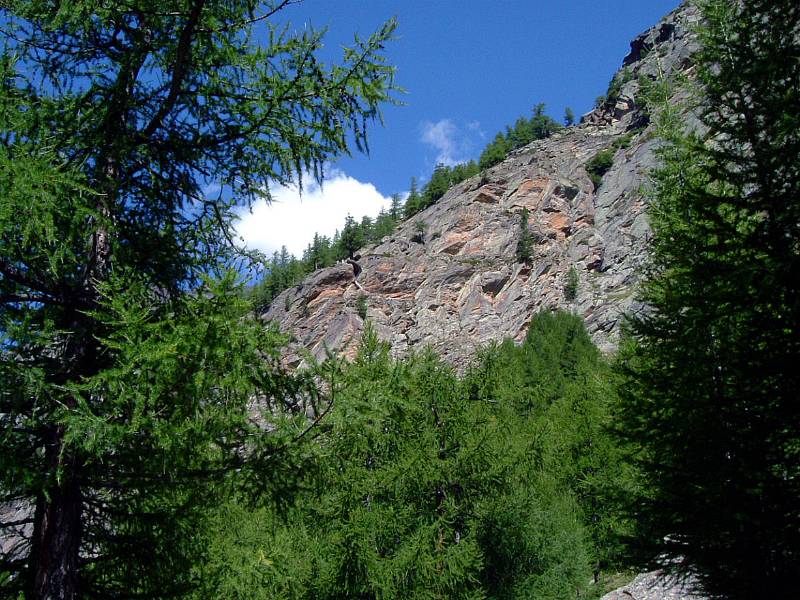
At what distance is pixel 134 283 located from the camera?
3559 millimetres

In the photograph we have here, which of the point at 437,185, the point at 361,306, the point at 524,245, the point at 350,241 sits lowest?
the point at 361,306

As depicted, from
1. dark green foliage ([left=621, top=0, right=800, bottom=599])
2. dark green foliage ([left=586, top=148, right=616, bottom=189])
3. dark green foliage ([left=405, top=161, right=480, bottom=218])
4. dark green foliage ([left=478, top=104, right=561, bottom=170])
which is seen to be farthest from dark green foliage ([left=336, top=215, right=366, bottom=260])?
dark green foliage ([left=621, top=0, right=800, bottom=599])

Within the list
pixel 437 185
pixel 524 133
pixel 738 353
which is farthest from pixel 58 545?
pixel 524 133

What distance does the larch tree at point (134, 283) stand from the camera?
322 centimetres

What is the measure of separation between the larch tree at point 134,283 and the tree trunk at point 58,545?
0.01m

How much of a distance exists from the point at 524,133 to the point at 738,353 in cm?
12842

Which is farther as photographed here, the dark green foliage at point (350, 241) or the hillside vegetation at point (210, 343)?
the dark green foliage at point (350, 241)

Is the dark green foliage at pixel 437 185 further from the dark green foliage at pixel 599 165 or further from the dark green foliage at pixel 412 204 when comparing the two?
the dark green foliage at pixel 599 165

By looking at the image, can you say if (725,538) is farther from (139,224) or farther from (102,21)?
(102,21)

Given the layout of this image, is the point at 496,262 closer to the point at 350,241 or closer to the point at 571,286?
the point at 571,286

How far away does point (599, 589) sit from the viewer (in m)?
19.2

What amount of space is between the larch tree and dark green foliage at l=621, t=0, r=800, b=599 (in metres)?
3.58

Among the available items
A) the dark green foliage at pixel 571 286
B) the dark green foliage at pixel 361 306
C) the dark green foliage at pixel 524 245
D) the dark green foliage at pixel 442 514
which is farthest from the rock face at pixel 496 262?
the dark green foliage at pixel 442 514

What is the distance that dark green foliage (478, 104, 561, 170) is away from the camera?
398 feet
